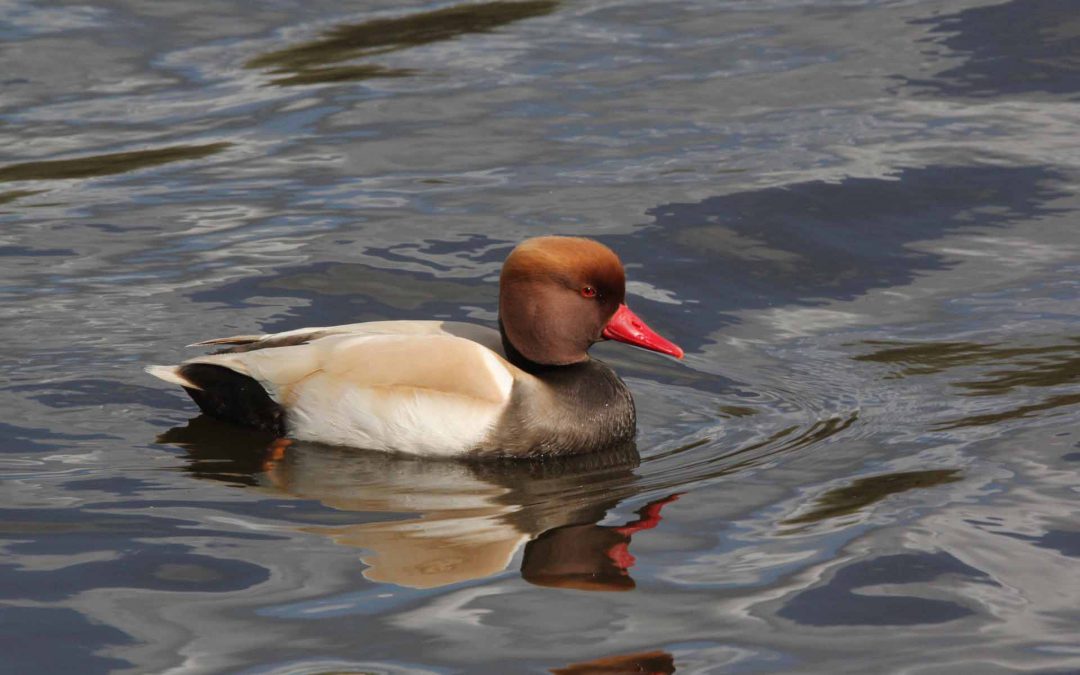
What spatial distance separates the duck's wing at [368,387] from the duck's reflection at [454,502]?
0.09m

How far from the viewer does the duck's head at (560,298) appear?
23.5 ft

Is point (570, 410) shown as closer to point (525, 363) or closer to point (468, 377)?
point (525, 363)

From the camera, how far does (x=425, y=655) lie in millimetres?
4984

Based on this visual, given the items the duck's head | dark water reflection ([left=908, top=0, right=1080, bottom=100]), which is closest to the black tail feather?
the duck's head

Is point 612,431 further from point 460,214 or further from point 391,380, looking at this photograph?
point 460,214

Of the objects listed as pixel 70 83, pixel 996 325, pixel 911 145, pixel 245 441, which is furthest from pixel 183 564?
pixel 70 83

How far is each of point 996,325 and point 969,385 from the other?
93cm

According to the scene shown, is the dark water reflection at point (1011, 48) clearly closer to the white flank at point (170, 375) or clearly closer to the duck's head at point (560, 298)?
the duck's head at point (560, 298)

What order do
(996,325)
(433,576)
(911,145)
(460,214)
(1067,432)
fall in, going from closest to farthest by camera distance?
(433,576) → (1067,432) → (996,325) → (460,214) → (911,145)

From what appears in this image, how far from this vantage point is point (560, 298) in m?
7.19

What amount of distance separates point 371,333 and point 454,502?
1177 mm

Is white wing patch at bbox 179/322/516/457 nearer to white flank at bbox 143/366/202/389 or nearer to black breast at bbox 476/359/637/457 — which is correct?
black breast at bbox 476/359/637/457

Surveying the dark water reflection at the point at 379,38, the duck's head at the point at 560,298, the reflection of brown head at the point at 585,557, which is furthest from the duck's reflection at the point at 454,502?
the dark water reflection at the point at 379,38

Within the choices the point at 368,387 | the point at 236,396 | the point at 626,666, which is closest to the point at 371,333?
the point at 368,387
